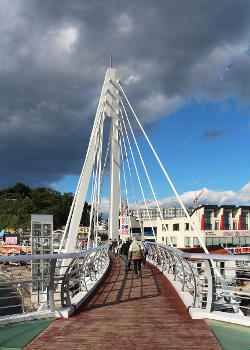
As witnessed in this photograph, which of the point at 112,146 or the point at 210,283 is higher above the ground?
the point at 112,146

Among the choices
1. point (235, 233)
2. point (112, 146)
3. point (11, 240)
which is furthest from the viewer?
point (11, 240)

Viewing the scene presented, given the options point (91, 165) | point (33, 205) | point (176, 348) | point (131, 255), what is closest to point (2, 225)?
point (33, 205)

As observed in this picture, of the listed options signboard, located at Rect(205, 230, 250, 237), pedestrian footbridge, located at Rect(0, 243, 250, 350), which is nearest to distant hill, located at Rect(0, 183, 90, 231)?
signboard, located at Rect(205, 230, 250, 237)

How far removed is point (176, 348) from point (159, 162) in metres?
11.4

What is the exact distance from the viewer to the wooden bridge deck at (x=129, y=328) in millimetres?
3988

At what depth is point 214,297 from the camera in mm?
5195

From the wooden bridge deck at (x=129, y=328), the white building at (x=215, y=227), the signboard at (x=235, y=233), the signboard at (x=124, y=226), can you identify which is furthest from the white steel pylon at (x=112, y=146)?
the signboard at (x=235, y=233)

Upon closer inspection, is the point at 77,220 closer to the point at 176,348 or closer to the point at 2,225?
the point at 176,348

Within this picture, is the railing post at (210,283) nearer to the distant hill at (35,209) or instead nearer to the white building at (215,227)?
the white building at (215,227)

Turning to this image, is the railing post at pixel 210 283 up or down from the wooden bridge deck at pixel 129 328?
up

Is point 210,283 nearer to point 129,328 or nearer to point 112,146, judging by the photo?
point 129,328

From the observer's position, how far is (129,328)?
468 cm

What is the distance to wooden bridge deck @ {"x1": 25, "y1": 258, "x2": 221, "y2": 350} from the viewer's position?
399cm

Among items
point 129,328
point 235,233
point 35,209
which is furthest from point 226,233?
point 35,209
